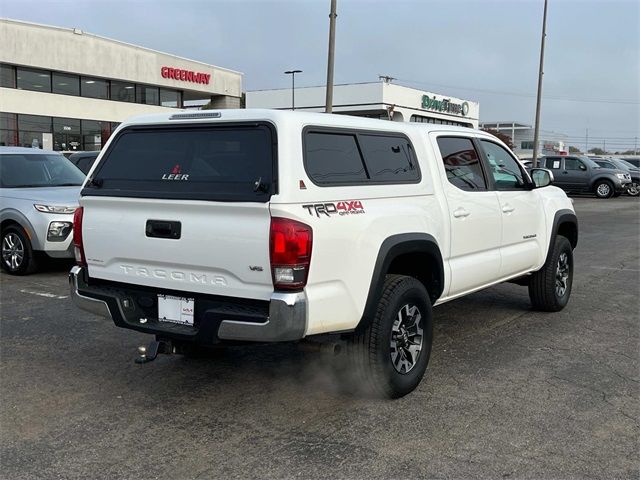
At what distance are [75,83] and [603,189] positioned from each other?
27819mm

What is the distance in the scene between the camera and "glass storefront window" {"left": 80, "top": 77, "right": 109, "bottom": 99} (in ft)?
117

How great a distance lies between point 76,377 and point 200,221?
1.93m

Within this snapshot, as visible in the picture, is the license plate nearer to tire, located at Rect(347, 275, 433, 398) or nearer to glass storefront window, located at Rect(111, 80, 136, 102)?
tire, located at Rect(347, 275, 433, 398)

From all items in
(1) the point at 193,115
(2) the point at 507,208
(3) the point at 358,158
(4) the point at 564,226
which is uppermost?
(1) the point at 193,115

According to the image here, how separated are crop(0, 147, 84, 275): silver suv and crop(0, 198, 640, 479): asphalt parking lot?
7.49 feet

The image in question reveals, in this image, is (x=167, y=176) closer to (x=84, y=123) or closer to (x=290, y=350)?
(x=290, y=350)

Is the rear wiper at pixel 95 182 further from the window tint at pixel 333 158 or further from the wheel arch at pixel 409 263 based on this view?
the wheel arch at pixel 409 263

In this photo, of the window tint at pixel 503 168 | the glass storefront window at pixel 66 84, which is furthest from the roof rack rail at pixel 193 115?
the glass storefront window at pixel 66 84

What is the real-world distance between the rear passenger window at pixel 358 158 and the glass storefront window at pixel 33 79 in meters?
32.7

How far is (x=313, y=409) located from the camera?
420cm

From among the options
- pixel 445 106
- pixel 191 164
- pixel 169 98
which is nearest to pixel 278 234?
pixel 191 164

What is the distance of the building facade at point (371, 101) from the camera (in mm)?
48594

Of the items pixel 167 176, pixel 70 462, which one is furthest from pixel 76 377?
pixel 167 176

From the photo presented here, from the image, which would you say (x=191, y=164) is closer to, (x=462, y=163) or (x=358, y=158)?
(x=358, y=158)
